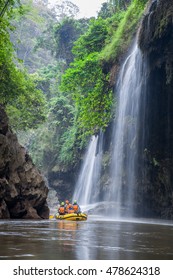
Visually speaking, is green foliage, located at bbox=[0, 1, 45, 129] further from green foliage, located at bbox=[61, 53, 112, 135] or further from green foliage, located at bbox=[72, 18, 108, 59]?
green foliage, located at bbox=[72, 18, 108, 59]

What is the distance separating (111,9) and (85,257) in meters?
37.0

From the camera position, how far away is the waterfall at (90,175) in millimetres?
31500

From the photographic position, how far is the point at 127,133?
25.4 m

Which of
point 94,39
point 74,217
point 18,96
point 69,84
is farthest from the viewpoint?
point 94,39

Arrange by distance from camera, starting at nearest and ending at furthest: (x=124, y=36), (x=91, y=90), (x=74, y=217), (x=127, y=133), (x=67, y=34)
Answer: (x=74, y=217)
(x=127, y=133)
(x=124, y=36)
(x=91, y=90)
(x=67, y=34)

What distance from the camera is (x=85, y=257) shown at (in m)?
4.47

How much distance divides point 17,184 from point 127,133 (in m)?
9.63

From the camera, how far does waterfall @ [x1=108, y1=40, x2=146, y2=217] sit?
22825 mm

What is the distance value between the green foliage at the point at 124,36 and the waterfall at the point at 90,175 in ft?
23.3

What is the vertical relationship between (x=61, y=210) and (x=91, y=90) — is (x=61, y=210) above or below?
below

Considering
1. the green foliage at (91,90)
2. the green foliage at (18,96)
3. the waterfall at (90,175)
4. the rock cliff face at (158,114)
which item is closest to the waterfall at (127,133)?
the rock cliff face at (158,114)

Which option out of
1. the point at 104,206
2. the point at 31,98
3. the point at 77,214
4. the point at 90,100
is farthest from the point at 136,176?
the point at 31,98

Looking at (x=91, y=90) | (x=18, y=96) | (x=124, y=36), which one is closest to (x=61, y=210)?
(x=91, y=90)

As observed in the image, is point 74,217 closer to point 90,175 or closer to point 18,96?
point 18,96
